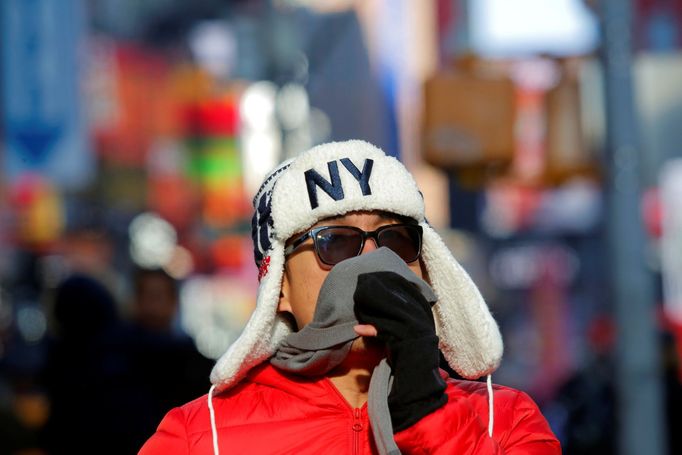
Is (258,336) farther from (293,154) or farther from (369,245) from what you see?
(293,154)

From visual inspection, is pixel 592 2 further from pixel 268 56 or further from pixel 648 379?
pixel 268 56

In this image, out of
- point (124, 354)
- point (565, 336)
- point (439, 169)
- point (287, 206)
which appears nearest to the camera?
point (287, 206)

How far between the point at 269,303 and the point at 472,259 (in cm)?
1075

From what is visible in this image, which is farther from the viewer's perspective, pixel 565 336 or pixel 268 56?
pixel 565 336

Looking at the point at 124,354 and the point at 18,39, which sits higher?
the point at 18,39

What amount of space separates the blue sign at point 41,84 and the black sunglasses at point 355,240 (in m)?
9.47

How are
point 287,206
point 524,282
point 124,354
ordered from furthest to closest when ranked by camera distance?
point 524,282 < point 124,354 < point 287,206

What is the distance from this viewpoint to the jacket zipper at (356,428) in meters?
2.71

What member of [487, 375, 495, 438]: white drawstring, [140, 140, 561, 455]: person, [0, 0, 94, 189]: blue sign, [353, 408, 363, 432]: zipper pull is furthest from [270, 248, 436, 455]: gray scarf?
[0, 0, 94, 189]: blue sign

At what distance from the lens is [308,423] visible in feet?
9.03

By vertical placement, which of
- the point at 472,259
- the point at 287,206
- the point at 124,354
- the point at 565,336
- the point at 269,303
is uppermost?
the point at 287,206

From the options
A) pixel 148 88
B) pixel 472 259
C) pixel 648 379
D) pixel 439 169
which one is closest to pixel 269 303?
pixel 648 379

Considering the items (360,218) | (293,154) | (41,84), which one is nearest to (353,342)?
(360,218)

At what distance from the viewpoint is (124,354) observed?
591cm
